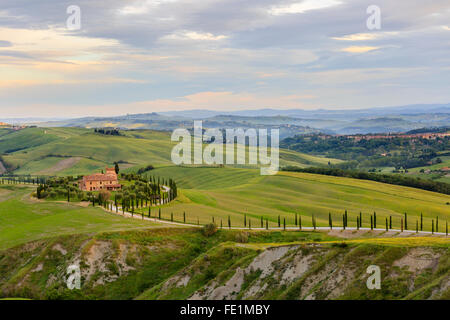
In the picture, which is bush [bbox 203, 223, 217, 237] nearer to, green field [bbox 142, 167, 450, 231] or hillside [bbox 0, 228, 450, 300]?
hillside [bbox 0, 228, 450, 300]

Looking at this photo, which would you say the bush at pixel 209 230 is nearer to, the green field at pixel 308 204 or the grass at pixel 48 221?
A: the grass at pixel 48 221

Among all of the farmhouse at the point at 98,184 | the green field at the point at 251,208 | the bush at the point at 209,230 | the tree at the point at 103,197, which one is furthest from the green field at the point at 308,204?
the farmhouse at the point at 98,184

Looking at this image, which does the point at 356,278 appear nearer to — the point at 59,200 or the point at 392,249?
the point at 392,249

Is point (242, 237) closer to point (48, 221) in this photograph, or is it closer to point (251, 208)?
point (48, 221)

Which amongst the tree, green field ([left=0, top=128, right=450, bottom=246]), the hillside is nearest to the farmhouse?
the tree

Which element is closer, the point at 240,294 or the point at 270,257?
the point at 240,294

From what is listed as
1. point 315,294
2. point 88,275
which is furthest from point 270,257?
point 88,275
